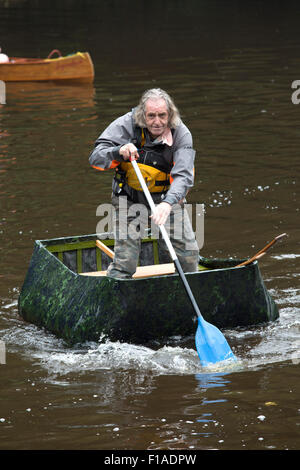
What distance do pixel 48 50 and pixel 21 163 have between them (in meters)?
14.9

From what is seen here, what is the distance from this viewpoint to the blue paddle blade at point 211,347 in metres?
5.83

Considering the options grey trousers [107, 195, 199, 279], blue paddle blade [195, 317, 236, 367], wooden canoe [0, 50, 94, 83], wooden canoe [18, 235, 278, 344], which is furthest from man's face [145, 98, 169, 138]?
wooden canoe [0, 50, 94, 83]

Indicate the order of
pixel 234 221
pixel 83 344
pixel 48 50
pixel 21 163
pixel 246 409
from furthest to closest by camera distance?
pixel 48 50
pixel 21 163
pixel 234 221
pixel 83 344
pixel 246 409

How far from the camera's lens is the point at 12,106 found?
57.1 ft

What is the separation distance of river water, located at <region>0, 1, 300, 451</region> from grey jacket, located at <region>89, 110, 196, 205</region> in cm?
112

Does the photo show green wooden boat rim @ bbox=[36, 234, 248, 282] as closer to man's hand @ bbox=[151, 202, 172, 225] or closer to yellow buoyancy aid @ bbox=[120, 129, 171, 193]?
yellow buoyancy aid @ bbox=[120, 129, 171, 193]

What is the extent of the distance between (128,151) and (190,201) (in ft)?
15.3

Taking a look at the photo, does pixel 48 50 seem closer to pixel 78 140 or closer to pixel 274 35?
pixel 274 35

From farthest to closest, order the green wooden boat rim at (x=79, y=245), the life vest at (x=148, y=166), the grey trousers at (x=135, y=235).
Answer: the green wooden boat rim at (x=79, y=245) < the grey trousers at (x=135, y=235) < the life vest at (x=148, y=166)

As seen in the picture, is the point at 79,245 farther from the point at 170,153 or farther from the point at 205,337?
the point at 205,337

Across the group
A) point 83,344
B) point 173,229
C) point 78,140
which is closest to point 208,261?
point 173,229

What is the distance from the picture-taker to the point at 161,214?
591 centimetres

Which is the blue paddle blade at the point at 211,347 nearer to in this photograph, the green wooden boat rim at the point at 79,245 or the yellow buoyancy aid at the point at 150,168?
the yellow buoyancy aid at the point at 150,168

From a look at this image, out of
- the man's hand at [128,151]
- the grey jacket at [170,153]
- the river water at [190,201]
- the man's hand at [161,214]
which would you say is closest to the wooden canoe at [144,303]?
the river water at [190,201]
